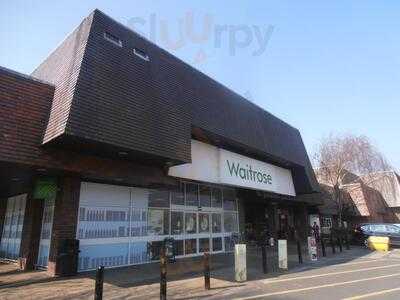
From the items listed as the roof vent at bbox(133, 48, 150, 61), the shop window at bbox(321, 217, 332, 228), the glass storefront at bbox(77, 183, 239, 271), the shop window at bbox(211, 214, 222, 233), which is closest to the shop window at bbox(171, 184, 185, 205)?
the glass storefront at bbox(77, 183, 239, 271)

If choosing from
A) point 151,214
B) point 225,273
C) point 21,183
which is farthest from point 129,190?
point 225,273

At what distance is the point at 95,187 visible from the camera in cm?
1373

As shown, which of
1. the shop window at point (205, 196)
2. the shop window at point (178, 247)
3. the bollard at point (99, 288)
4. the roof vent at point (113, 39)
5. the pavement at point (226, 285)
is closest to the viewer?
the bollard at point (99, 288)

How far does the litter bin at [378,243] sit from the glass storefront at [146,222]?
10.7 m

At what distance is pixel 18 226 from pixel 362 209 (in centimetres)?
3344

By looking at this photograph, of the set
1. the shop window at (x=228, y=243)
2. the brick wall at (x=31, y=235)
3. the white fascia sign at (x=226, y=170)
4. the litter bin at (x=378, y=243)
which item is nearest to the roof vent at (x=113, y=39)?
the white fascia sign at (x=226, y=170)

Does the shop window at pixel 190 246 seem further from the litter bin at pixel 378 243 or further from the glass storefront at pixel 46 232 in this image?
the litter bin at pixel 378 243

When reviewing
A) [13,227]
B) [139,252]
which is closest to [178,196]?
[139,252]

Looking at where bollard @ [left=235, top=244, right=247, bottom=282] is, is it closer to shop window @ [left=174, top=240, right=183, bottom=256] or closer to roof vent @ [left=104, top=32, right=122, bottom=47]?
shop window @ [left=174, top=240, right=183, bottom=256]

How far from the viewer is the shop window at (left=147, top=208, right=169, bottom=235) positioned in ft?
51.3

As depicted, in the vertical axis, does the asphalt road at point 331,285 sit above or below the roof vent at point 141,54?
below

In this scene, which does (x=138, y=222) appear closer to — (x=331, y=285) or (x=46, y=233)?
(x=46, y=233)

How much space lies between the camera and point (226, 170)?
17875 millimetres

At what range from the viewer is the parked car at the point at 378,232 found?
25.2 m
